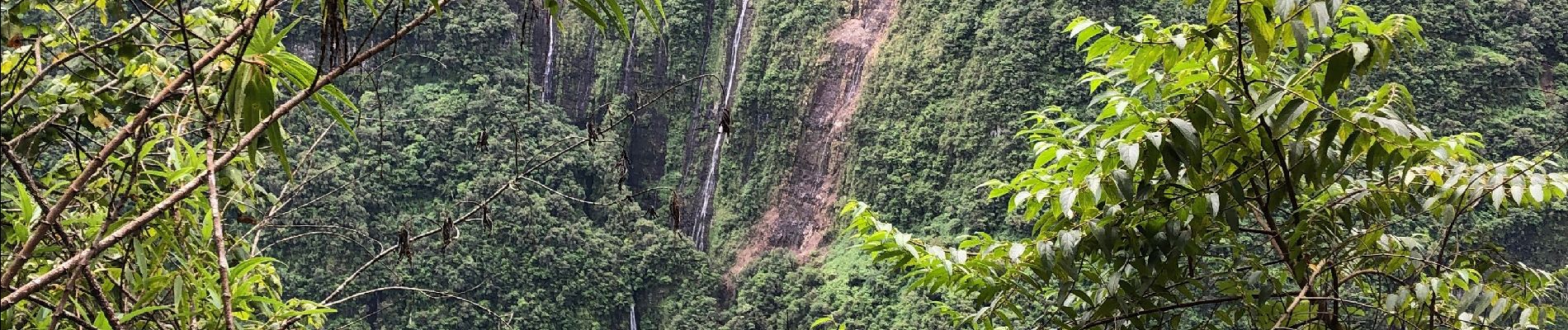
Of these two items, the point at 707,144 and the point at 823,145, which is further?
the point at 707,144

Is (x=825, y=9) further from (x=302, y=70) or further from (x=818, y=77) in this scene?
(x=302, y=70)

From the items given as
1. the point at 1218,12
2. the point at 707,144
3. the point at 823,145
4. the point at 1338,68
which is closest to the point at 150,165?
the point at 1218,12

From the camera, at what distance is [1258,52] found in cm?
119

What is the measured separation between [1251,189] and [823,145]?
1209cm

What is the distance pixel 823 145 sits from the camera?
1359cm

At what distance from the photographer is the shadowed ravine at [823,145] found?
43.7ft

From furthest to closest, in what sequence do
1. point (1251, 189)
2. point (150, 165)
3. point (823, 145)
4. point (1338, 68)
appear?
1. point (823, 145)
2. point (150, 165)
3. point (1251, 189)
4. point (1338, 68)

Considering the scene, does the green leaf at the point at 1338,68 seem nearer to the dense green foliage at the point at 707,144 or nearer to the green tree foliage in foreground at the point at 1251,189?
the green tree foliage in foreground at the point at 1251,189

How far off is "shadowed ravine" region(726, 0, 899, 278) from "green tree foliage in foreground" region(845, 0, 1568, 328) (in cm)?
1157

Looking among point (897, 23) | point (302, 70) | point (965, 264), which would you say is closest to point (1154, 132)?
point (965, 264)

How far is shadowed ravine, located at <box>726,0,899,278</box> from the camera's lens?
1331 cm

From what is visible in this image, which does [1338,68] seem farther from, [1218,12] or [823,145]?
[823,145]

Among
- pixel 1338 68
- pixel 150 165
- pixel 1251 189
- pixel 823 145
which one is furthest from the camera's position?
pixel 823 145

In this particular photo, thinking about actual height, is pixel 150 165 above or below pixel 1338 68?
below
